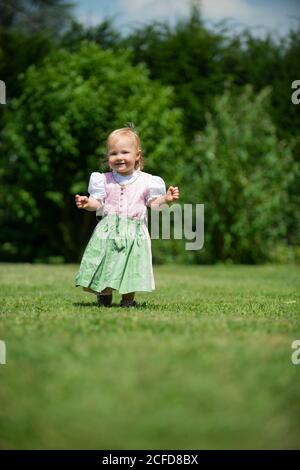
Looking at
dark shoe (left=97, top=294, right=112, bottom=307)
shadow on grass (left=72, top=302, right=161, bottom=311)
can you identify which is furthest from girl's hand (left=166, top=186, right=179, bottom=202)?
dark shoe (left=97, top=294, right=112, bottom=307)

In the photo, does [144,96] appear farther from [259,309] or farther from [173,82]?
[259,309]

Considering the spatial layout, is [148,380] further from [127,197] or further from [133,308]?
[127,197]

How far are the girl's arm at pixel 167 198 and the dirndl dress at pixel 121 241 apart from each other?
9 cm

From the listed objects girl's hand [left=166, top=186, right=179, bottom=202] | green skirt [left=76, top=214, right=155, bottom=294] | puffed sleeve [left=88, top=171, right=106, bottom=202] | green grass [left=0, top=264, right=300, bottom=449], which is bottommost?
green grass [left=0, top=264, right=300, bottom=449]

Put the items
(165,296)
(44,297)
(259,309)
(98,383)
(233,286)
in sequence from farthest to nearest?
(233,286)
(165,296)
(44,297)
(259,309)
(98,383)

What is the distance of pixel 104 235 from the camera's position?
5.82 meters

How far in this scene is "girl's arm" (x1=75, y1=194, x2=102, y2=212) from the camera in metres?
5.70

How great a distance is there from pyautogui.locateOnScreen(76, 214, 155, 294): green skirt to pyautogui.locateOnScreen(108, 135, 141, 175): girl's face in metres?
0.40

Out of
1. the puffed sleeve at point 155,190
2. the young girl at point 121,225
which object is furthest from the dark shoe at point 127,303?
the puffed sleeve at point 155,190

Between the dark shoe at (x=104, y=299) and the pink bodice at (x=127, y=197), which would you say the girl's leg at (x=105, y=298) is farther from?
the pink bodice at (x=127, y=197)

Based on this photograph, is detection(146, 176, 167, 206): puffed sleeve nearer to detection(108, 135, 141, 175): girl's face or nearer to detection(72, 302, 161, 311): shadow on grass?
detection(108, 135, 141, 175): girl's face

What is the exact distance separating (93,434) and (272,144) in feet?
38.2

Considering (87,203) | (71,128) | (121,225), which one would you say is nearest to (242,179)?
(71,128)
